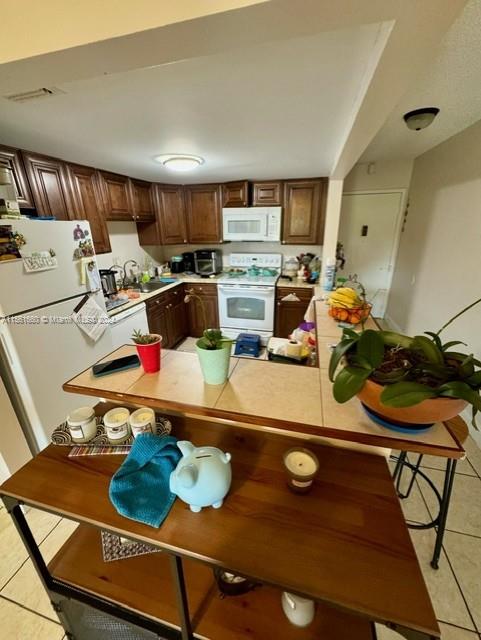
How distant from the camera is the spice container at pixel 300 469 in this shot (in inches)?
27.3

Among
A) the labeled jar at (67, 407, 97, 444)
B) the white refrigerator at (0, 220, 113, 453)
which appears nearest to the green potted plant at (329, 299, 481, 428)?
the labeled jar at (67, 407, 97, 444)

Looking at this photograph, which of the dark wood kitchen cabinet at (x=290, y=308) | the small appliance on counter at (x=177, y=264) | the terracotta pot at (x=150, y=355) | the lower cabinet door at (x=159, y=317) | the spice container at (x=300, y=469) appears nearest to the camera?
the spice container at (x=300, y=469)

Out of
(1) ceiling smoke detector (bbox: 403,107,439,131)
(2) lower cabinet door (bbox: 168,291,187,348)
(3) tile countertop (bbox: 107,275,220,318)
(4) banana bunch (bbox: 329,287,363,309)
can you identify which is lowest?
(2) lower cabinet door (bbox: 168,291,187,348)

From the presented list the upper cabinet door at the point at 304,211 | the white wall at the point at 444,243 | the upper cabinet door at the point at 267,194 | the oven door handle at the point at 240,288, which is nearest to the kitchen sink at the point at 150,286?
the oven door handle at the point at 240,288

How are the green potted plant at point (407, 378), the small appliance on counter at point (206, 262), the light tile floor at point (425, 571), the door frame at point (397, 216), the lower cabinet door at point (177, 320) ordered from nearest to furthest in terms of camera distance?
1. the green potted plant at point (407, 378)
2. the light tile floor at point (425, 571)
3. the lower cabinet door at point (177, 320)
4. the door frame at point (397, 216)
5. the small appliance on counter at point (206, 262)

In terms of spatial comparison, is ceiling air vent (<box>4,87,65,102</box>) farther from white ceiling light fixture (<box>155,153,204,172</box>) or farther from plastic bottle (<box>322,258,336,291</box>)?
plastic bottle (<box>322,258,336,291</box>)

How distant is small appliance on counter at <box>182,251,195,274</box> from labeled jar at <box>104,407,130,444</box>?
3.30 metres

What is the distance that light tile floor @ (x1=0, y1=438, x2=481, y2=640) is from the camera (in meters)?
1.09

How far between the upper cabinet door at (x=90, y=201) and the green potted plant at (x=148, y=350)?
2.00 metres

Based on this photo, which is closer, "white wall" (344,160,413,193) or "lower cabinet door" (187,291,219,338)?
"white wall" (344,160,413,193)

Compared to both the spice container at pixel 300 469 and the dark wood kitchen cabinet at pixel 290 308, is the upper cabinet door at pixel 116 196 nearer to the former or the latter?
the dark wood kitchen cabinet at pixel 290 308

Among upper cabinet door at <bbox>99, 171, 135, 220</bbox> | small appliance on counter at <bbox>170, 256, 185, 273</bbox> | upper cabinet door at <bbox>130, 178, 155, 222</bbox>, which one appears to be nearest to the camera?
upper cabinet door at <bbox>99, 171, 135, 220</bbox>

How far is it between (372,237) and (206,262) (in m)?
2.53

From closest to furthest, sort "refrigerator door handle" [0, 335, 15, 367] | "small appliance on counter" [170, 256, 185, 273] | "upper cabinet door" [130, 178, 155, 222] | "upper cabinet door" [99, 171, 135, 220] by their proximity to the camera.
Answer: "refrigerator door handle" [0, 335, 15, 367]
"upper cabinet door" [99, 171, 135, 220]
"upper cabinet door" [130, 178, 155, 222]
"small appliance on counter" [170, 256, 185, 273]
